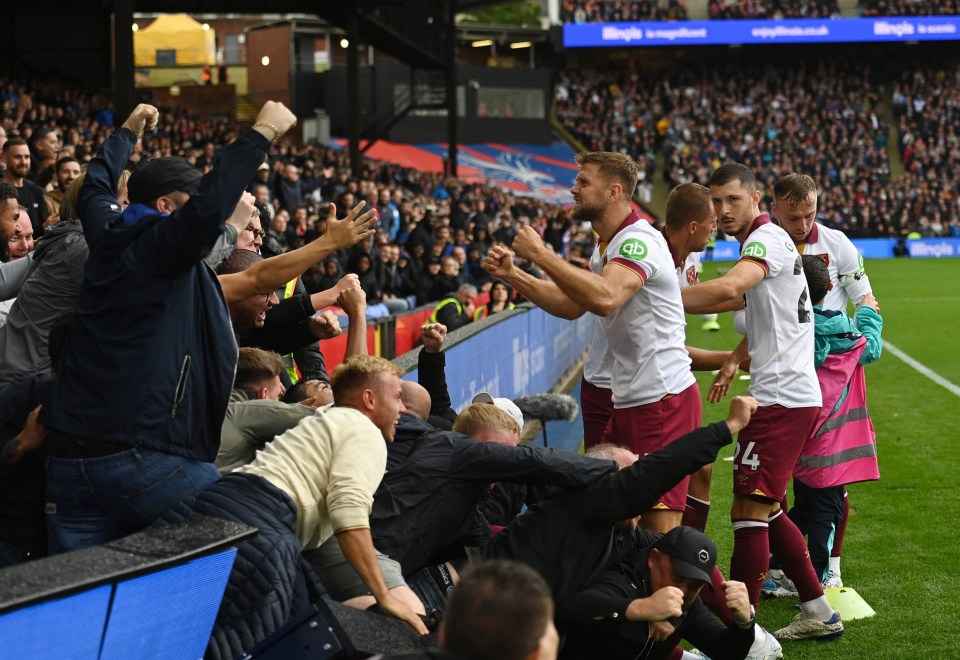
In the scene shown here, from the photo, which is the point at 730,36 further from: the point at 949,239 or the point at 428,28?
the point at 428,28

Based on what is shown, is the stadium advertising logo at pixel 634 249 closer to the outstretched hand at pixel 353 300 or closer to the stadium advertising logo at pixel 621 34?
the outstretched hand at pixel 353 300

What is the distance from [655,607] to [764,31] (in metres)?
53.2

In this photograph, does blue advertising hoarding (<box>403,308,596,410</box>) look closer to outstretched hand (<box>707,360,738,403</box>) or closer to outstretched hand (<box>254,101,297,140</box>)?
outstretched hand (<box>707,360,738,403</box>)

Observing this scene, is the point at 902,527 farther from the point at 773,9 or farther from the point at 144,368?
the point at 773,9

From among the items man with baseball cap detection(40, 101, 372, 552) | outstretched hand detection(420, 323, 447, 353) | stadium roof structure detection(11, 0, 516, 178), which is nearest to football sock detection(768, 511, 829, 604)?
outstretched hand detection(420, 323, 447, 353)

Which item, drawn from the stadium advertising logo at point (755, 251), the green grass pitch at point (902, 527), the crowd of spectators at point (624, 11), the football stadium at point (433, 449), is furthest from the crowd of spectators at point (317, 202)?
the crowd of spectators at point (624, 11)

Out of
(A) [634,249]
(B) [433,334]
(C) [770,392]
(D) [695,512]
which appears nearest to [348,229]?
(A) [634,249]

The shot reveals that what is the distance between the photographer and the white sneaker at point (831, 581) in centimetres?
594

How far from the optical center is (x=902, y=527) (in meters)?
7.51

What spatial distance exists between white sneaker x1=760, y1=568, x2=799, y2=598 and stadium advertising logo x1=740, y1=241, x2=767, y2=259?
6.23ft

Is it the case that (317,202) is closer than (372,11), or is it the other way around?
(317,202)

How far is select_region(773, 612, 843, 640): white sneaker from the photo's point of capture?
17.8 feet

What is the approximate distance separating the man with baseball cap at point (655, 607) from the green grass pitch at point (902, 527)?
46.2 inches

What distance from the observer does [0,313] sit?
17.8 ft
